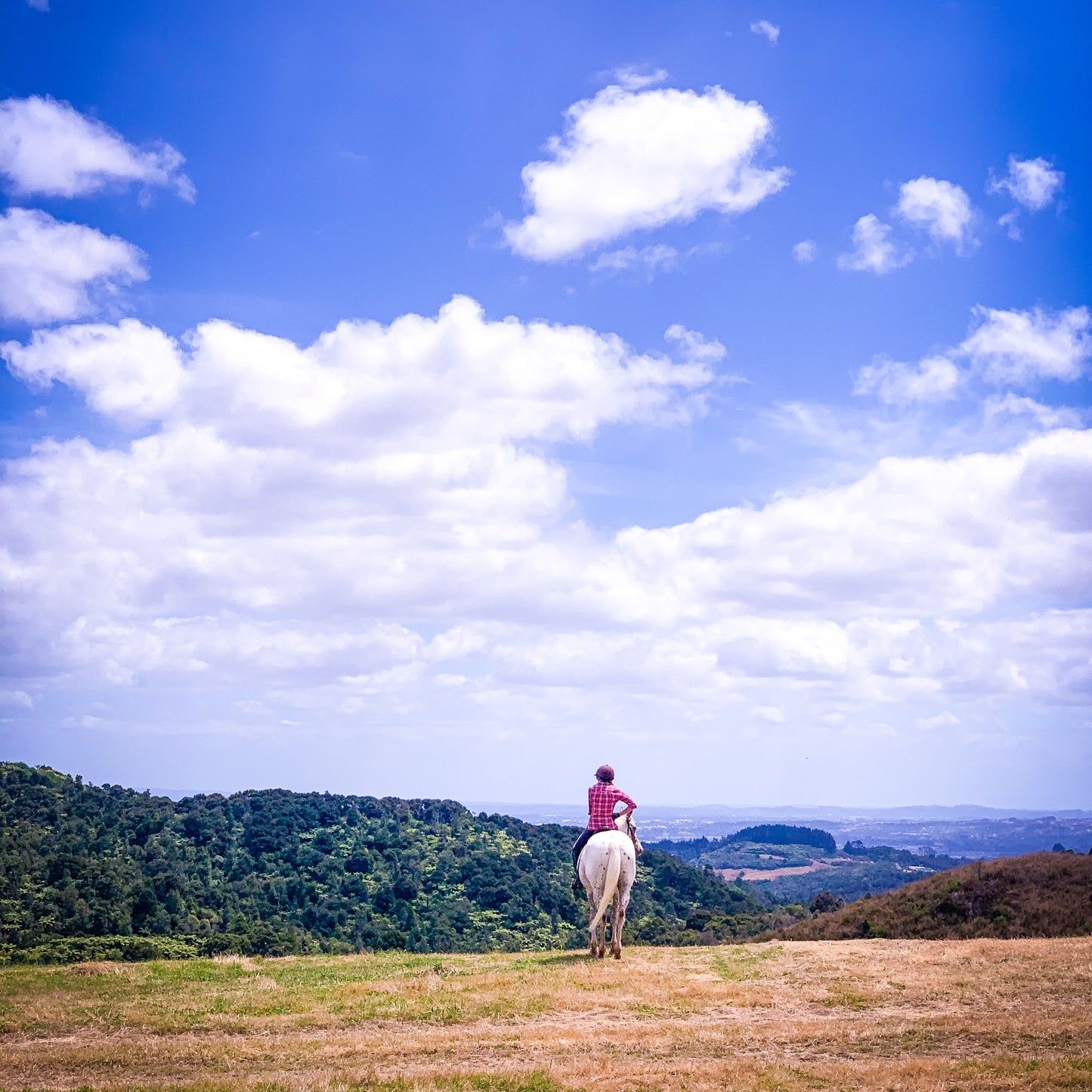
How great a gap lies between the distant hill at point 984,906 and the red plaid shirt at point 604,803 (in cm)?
1687

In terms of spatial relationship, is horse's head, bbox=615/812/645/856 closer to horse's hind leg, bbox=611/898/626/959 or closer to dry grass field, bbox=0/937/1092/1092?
horse's hind leg, bbox=611/898/626/959

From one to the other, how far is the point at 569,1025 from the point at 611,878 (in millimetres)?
6776

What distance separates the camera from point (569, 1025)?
1424cm

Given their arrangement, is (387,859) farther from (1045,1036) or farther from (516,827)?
(1045,1036)


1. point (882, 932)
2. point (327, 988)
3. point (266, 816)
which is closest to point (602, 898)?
point (327, 988)

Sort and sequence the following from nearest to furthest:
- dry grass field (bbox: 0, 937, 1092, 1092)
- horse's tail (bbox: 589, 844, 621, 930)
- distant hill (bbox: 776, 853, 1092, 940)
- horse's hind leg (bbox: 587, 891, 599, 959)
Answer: dry grass field (bbox: 0, 937, 1092, 1092) → horse's tail (bbox: 589, 844, 621, 930) → horse's hind leg (bbox: 587, 891, 599, 959) → distant hill (bbox: 776, 853, 1092, 940)

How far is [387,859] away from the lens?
8250 cm

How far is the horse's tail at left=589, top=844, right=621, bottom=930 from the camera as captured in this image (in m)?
20.9

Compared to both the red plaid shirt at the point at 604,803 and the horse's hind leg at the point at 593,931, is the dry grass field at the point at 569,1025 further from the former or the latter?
A: the red plaid shirt at the point at 604,803

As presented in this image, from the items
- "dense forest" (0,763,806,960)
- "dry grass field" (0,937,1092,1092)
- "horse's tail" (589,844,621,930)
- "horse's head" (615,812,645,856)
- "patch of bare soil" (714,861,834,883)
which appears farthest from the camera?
"patch of bare soil" (714,861,834,883)

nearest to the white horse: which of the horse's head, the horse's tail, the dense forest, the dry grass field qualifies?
the horse's tail

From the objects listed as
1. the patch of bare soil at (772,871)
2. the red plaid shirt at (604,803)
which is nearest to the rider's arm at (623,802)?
the red plaid shirt at (604,803)

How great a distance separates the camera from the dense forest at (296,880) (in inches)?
1949

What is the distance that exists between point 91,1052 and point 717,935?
38519 millimetres
